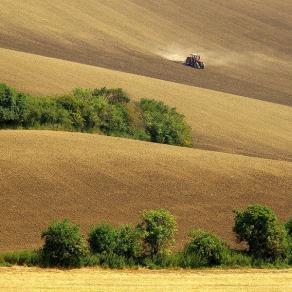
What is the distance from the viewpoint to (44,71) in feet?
232

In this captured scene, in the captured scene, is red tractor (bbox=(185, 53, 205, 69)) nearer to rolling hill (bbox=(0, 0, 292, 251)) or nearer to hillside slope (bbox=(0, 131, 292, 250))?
rolling hill (bbox=(0, 0, 292, 251))

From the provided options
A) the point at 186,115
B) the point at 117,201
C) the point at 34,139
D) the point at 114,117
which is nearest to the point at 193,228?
the point at 117,201

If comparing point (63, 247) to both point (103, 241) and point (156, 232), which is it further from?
point (156, 232)

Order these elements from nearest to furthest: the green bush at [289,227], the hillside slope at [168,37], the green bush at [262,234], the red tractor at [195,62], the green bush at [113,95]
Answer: the green bush at [262,234] → the green bush at [289,227] → the green bush at [113,95] → the hillside slope at [168,37] → the red tractor at [195,62]

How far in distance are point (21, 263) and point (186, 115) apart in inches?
1540

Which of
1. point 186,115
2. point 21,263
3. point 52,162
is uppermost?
point 186,115

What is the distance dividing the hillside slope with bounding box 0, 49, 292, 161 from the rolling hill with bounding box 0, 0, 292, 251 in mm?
144

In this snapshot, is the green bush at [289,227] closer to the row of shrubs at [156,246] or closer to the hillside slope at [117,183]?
the row of shrubs at [156,246]

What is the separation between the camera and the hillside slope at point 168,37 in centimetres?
8744

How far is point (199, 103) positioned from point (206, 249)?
41262mm

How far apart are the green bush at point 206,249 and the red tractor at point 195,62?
59.8 meters

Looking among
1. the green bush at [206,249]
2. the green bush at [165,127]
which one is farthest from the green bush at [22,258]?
the green bush at [165,127]

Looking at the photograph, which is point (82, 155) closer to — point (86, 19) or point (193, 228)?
point (193, 228)

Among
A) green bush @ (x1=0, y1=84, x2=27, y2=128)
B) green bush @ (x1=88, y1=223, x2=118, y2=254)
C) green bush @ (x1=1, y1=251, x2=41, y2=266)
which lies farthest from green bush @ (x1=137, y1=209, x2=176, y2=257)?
green bush @ (x1=0, y1=84, x2=27, y2=128)
